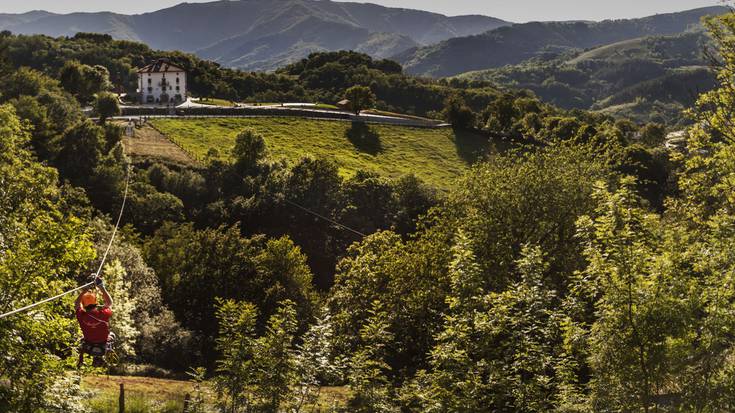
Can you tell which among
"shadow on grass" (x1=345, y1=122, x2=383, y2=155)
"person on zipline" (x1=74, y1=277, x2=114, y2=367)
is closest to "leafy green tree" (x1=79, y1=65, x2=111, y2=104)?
"shadow on grass" (x1=345, y1=122, x2=383, y2=155)

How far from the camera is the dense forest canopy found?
16.3 m

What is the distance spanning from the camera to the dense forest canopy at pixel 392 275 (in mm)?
16328

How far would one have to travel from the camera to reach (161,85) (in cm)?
13650

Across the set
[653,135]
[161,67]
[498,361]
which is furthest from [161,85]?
[498,361]

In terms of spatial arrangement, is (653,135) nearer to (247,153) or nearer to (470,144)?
(470,144)

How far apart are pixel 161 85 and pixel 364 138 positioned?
55782mm

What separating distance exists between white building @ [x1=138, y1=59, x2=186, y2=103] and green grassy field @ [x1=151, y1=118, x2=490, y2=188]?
38332 mm

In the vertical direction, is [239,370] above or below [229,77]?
below

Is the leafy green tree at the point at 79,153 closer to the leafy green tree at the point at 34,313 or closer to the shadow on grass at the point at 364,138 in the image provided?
the shadow on grass at the point at 364,138

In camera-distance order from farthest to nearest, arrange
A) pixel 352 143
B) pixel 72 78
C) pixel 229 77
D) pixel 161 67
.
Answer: pixel 229 77
pixel 161 67
pixel 72 78
pixel 352 143

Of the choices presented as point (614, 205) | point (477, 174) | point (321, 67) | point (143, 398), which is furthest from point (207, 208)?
point (321, 67)

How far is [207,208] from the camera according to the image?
71.3 meters

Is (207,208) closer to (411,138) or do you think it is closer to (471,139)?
(411,138)

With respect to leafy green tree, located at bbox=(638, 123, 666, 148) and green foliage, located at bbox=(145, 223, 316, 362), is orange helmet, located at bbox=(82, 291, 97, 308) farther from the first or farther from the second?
leafy green tree, located at bbox=(638, 123, 666, 148)
